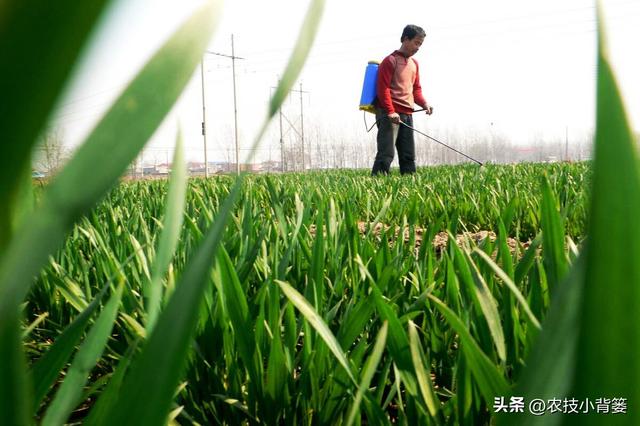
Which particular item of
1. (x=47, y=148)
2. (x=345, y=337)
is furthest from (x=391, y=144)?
(x=47, y=148)

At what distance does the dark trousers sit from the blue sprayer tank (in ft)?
1.04

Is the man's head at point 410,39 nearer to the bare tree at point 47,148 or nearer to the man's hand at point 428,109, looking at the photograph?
the man's hand at point 428,109

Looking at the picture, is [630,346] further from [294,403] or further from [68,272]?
[68,272]

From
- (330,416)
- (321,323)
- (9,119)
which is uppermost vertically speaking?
(9,119)

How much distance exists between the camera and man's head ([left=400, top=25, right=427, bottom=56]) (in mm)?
5086

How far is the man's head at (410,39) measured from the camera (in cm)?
509

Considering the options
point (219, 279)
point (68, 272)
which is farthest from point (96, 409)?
point (68, 272)

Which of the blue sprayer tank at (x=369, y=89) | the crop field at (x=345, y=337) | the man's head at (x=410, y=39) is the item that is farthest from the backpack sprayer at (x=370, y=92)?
the crop field at (x=345, y=337)

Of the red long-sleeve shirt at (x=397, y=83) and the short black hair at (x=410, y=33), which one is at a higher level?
the short black hair at (x=410, y=33)

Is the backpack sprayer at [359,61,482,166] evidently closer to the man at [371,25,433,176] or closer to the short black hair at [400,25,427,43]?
the man at [371,25,433,176]

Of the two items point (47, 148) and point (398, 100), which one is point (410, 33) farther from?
point (47, 148)

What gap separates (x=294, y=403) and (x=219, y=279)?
0.52ft

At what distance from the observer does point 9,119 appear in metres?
0.09

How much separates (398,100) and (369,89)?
29.2 inches
